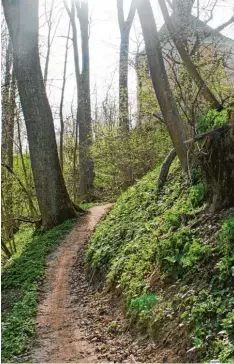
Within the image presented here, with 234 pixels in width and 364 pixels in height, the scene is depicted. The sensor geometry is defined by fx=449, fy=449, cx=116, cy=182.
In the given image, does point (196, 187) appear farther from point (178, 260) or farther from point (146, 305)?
point (146, 305)

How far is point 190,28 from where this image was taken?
968 centimetres

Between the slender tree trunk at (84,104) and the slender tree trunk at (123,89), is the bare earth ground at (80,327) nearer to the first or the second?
the slender tree trunk at (123,89)

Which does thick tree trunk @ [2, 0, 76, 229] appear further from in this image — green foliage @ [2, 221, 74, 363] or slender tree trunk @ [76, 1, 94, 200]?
slender tree trunk @ [76, 1, 94, 200]

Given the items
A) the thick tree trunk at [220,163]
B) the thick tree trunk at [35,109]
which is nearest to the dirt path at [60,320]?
the thick tree trunk at [35,109]

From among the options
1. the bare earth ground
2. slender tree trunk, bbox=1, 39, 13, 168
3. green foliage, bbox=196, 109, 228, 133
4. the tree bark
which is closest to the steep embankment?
the bare earth ground

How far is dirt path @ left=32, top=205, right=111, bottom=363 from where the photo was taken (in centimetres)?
554

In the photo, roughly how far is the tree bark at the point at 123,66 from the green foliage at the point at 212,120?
287 inches

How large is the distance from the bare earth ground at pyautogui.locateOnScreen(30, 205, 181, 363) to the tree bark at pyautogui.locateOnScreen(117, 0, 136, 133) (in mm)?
7096

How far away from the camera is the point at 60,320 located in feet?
22.6

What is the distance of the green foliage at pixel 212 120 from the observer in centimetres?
711

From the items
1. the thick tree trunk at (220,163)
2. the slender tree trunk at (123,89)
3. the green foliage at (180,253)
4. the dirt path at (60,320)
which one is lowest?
the dirt path at (60,320)

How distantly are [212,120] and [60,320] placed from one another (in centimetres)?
400

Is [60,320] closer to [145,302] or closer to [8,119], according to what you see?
[145,302]

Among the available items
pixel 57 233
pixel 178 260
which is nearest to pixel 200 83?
pixel 178 260
